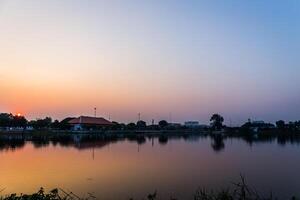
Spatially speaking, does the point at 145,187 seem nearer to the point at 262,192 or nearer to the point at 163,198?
the point at 163,198

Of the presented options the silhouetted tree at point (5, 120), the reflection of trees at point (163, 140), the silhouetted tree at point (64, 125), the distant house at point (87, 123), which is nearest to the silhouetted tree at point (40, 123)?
the silhouetted tree at point (64, 125)

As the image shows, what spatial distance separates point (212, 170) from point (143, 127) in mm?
110316

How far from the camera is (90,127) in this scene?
115 metres

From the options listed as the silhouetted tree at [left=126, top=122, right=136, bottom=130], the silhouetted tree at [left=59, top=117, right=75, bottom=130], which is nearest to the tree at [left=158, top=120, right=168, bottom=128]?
the silhouetted tree at [left=126, top=122, right=136, bottom=130]

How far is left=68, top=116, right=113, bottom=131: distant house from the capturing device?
108512 mm

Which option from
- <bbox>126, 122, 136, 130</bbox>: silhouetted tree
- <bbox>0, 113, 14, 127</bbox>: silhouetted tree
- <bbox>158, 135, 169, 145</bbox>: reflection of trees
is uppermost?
<bbox>0, 113, 14, 127</bbox>: silhouetted tree

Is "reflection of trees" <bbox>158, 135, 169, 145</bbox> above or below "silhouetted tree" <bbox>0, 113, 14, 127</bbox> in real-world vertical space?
below

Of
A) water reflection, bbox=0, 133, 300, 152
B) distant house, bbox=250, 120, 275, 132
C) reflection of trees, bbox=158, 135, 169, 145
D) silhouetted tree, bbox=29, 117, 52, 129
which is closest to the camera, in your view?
water reflection, bbox=0, 133, 300, 152

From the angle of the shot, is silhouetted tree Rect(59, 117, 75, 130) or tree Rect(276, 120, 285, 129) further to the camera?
tree Rect(276, 120, 285, 129)

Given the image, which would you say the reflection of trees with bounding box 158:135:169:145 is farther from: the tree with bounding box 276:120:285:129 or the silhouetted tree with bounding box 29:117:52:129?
the tree with bounding box 276:120:285:129

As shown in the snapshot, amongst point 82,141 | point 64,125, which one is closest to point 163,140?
point 82,141

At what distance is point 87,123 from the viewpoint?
4412 inches

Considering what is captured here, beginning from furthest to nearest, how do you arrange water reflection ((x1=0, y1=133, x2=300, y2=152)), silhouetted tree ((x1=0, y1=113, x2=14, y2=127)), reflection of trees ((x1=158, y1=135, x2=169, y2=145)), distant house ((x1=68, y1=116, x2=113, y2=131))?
distant house ((x1=68, y1=116, x2=113, y2=131)) → silhouetted tree ((x1=0, y1=113, x2=14, y2=127)) → reflection of trees ((x1=158, y1=135, x2=169, y2=145)) → water reflection ((x1=0, y1=133, x2=300, y2=152))

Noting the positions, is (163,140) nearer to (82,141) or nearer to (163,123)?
(82,141)
